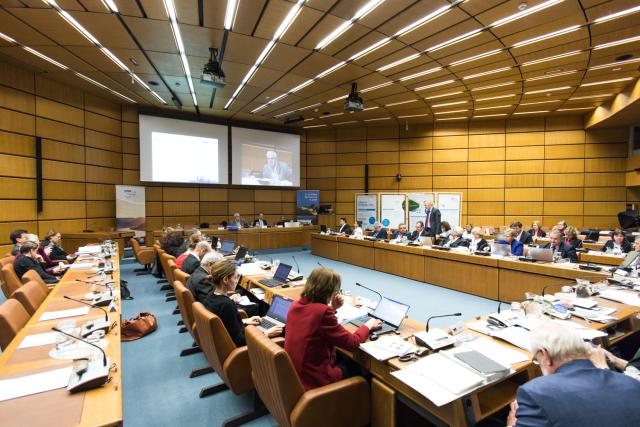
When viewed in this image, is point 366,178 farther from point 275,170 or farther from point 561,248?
point 561,248

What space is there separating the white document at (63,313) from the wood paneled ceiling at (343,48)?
3969 millimetres

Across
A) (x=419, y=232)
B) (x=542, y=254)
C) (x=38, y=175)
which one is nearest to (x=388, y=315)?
(x=542, y=254)

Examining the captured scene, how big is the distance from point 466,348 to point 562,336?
0.76m

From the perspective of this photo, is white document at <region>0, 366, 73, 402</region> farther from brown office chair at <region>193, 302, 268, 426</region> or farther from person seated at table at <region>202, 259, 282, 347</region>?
person seated at table at <region>202, 259, 282, 347</region>

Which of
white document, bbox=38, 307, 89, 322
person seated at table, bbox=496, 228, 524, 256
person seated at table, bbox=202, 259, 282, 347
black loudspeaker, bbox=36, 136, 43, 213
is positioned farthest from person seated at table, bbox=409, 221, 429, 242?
black loudspeaker, bbox=36, 136, 43, 213

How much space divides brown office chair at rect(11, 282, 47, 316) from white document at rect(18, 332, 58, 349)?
920mm

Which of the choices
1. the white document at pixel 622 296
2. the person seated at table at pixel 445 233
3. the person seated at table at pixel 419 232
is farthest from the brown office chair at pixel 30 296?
the person seated at table at pixel 419 232

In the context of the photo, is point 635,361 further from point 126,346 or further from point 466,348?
point 126,346

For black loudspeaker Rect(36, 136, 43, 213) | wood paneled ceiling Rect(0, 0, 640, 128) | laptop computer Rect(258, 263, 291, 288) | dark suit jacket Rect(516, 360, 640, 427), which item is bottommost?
laptop computer Rect(258, 263, 291, 288)

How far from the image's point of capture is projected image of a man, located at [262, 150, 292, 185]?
1145 cm

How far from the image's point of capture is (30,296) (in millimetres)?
2998

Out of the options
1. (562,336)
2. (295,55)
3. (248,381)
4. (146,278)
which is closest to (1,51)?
(146,278)

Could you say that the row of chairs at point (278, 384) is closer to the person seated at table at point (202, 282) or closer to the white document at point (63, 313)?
the person seated at table at point (202, 282)

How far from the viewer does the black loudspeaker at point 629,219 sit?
8820 mm
